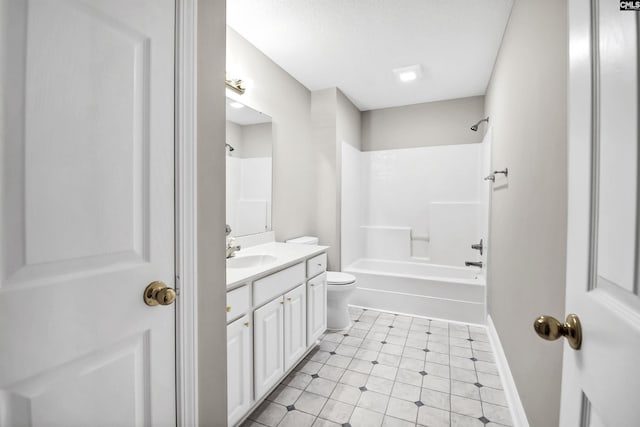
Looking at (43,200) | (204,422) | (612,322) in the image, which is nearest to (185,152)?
(43,200)

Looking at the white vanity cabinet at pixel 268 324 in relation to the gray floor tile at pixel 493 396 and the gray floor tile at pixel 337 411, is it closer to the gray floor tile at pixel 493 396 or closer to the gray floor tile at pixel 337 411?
the gray floor tile at pixel 337 411

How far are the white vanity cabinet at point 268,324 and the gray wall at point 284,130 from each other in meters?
0.74

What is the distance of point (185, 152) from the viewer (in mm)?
958

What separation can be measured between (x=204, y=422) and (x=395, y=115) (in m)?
3.93

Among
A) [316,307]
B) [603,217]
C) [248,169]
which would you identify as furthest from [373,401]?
[248,169]

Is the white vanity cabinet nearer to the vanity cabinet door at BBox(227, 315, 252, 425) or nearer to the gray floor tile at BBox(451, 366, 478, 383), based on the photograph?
the vanity cabinet door at BBox(227, 315, 252, 425)

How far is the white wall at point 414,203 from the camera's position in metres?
3.72

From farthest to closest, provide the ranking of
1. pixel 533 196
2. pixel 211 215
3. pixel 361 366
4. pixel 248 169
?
pixel 248 169, pixel 361 366, pixel 533 196, pixel 211 215

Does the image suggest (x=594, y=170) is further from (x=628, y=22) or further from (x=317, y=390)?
(x=317, y=390)

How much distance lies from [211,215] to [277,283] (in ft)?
2.66

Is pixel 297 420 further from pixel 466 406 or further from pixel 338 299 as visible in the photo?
pixel 338 299

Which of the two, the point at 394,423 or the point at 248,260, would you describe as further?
the point at 248,260

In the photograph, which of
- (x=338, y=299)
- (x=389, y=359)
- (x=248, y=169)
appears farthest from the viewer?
(x=338, y=299)

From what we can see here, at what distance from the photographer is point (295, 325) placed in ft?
6.62
